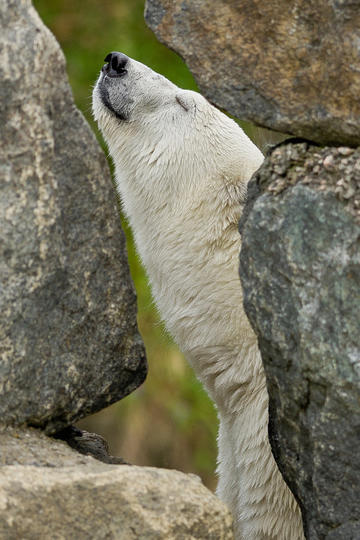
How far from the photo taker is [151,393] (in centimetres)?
562

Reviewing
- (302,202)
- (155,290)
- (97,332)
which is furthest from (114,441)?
(302,202)

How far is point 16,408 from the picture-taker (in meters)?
1.84

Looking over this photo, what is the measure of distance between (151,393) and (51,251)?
3858 millimetres

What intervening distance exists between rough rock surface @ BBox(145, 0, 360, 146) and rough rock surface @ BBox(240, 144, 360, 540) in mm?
75

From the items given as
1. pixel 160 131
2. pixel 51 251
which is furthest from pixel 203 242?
pixel 51 251

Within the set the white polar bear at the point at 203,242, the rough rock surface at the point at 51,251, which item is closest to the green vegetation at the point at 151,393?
the white polar bear at the point at 203,242

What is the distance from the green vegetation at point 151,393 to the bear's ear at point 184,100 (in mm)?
2555

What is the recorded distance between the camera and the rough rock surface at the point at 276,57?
67.7 inches

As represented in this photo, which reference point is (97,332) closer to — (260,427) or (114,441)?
(260,427)

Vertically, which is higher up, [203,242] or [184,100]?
[184,100]

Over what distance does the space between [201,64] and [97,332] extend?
0.58 m

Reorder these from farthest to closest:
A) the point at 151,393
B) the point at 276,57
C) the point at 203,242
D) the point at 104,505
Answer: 1. the point at 151,393
2. the point at 203,242
3. the point at 276,57
4. the point at 104,505

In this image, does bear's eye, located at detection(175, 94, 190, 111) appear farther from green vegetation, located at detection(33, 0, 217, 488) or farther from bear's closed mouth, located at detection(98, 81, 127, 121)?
green vegetation, located at detection(33, 0, 217, 488)

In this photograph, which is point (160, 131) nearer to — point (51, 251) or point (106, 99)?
point (106, 99)
